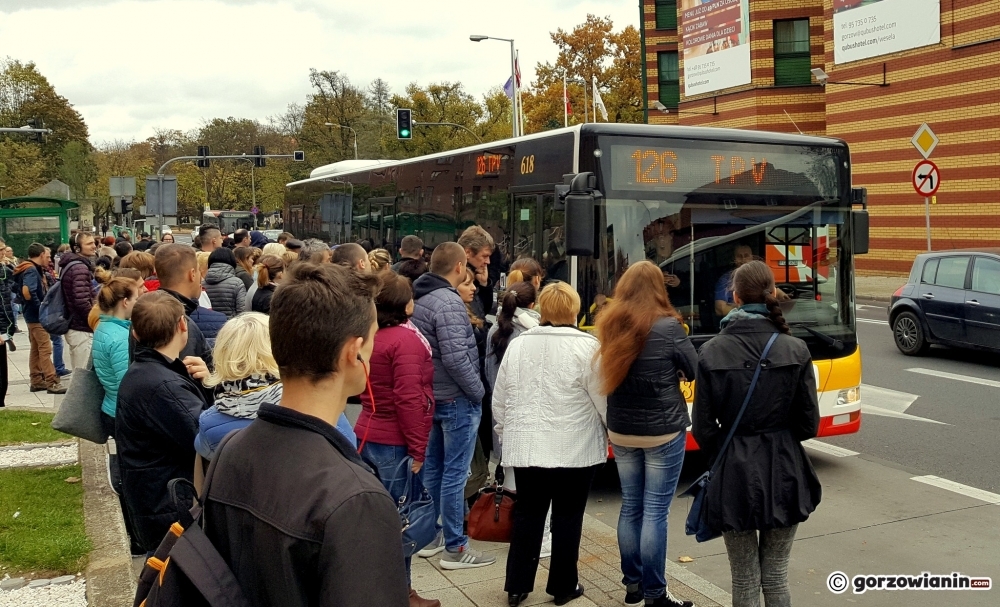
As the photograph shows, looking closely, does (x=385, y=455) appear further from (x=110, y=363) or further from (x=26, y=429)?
(x=26, y=429)

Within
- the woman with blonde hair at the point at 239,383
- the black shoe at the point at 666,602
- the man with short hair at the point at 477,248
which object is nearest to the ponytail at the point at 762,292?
the black shoe at the point at 666,602

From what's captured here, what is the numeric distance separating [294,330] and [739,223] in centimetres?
642

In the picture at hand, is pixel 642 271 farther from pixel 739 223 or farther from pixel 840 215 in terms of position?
pixel 840 215

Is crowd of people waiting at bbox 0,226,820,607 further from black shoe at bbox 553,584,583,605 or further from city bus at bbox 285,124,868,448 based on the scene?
city bus at bbox 285,124,868,448

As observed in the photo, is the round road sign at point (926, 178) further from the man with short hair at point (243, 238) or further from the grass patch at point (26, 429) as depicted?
the grass patch at point (26, 429)

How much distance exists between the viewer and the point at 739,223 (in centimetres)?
779

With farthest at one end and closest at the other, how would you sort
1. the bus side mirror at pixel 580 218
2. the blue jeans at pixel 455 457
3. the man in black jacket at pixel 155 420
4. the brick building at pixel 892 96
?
1. the brick building at pixel 892 96
2. the bus side mirror at pixel 580 218
3. the blue jeans at pixel 455 457
4. the man in black jacket at pixel 155 420

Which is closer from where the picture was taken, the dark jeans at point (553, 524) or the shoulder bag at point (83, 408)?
the dark jeans at point (553, 524)

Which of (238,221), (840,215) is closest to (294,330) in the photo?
(840,215)

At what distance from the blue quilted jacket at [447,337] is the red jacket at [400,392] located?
0.46 meters

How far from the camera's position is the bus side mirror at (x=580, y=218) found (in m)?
7.21

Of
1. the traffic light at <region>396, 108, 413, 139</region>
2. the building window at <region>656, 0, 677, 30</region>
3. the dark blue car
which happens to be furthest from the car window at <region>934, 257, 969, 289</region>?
the building window at <region>656, 0, 677, 30</region>

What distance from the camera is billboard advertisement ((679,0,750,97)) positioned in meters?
34.1

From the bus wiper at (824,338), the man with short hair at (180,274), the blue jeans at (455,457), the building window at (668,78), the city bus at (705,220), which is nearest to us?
the man with short hair at (180,274)
